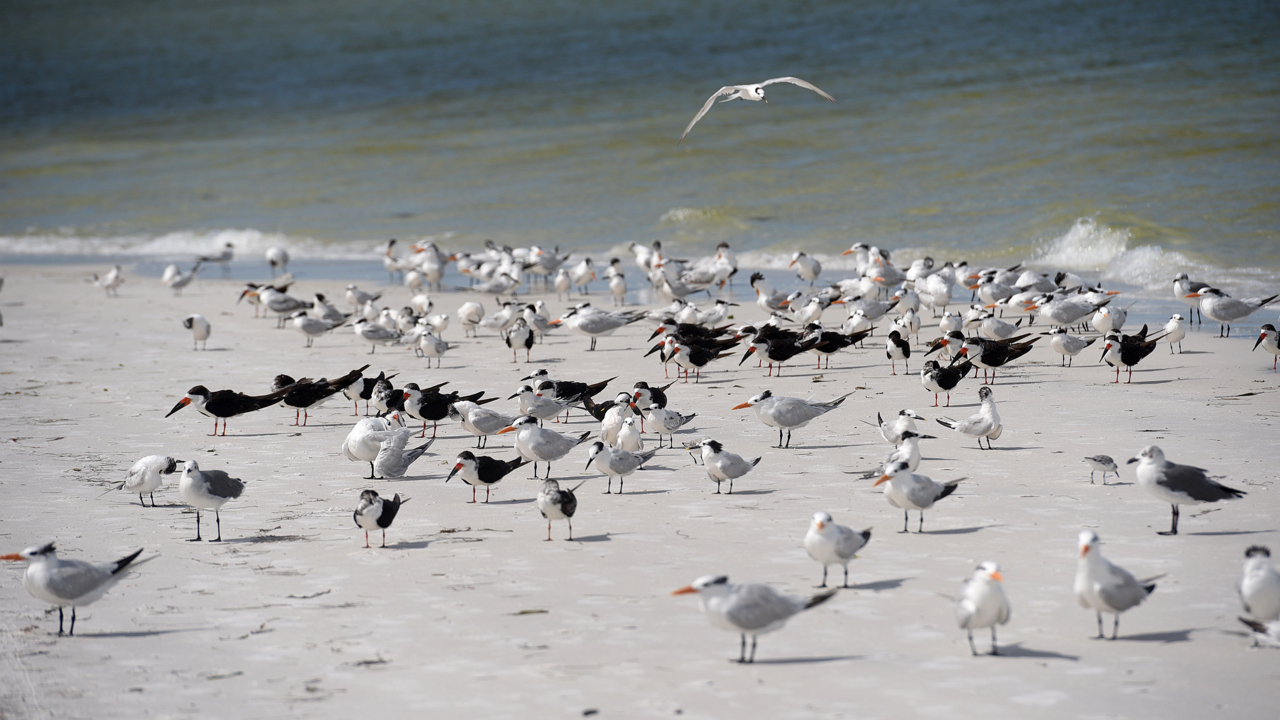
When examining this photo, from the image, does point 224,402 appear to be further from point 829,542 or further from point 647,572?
point 829,542

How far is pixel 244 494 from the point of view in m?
10.1

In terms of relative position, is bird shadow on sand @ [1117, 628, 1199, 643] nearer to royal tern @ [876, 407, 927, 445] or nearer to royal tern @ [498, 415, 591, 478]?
royal tern @ [876, 407, 927, 445]

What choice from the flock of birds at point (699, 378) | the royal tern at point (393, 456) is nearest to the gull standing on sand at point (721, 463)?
the flock of birds at point (699, 378)

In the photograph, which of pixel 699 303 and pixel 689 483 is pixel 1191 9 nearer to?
pixel 699 303

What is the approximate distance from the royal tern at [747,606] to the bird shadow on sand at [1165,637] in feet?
5.80

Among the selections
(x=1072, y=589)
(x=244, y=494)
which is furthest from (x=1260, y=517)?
(x=244, y=494)

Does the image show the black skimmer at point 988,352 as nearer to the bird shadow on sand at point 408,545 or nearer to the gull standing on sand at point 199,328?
the bird shadow on sand at point 408,545

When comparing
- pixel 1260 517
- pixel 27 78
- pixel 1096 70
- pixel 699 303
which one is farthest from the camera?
pixel 27 78

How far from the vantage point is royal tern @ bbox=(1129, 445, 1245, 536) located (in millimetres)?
8383

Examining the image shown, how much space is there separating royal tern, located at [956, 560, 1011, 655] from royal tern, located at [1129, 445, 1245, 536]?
247 centimetres

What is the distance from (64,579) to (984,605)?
545 centimetres

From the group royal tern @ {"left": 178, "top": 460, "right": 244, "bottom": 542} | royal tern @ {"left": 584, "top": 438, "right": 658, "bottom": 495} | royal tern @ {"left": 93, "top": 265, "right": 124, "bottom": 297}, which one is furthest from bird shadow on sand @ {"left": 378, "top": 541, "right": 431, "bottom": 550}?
royal tern @ {"left": 93, "top": 265, "right": 124, "bottom": 297}

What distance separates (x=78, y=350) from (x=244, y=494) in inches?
363

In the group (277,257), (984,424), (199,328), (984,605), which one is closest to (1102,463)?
(984,424)
